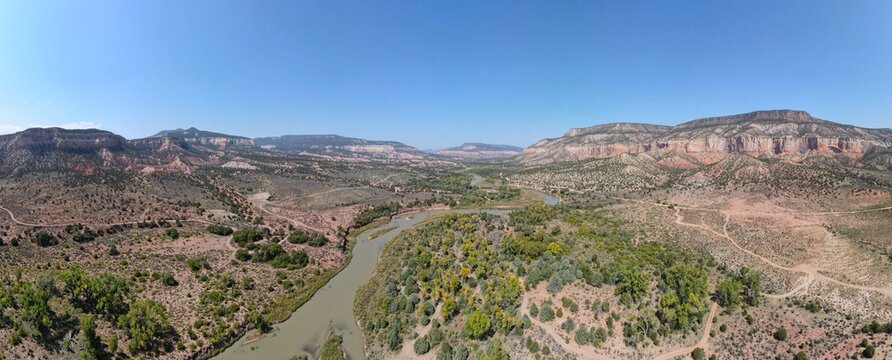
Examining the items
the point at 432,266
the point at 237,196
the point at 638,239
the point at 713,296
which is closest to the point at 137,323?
the point at 432,266

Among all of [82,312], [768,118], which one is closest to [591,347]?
[82,312]

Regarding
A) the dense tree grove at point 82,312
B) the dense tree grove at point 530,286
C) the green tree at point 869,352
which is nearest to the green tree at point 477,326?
the dense tree grove at point 530,286

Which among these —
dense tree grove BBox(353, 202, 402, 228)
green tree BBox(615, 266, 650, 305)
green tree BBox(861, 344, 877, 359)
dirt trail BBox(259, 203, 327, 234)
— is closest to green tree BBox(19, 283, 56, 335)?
dirt trail BBox(259, 203, 327, 234)

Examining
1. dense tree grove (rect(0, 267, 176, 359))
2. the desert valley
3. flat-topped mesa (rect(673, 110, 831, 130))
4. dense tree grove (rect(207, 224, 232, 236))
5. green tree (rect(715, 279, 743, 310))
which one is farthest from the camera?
flat-topped mesa (rect(673, 110, 831, 130))

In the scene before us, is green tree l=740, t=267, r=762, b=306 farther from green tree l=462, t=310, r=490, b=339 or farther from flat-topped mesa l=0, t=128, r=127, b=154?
flat-topped mesa l=0, t=128, r=127, b=154

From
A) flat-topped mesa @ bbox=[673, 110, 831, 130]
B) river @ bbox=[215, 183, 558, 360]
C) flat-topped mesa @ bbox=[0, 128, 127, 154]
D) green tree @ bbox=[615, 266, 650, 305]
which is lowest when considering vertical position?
river @ bbox=[215, 183, 558, 360]

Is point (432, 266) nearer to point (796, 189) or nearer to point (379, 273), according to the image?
point (379, 273)

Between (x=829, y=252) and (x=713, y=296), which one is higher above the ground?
(x=829, y=252)

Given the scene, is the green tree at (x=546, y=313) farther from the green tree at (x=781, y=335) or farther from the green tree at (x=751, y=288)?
the green tree at (x=751, y=288)
